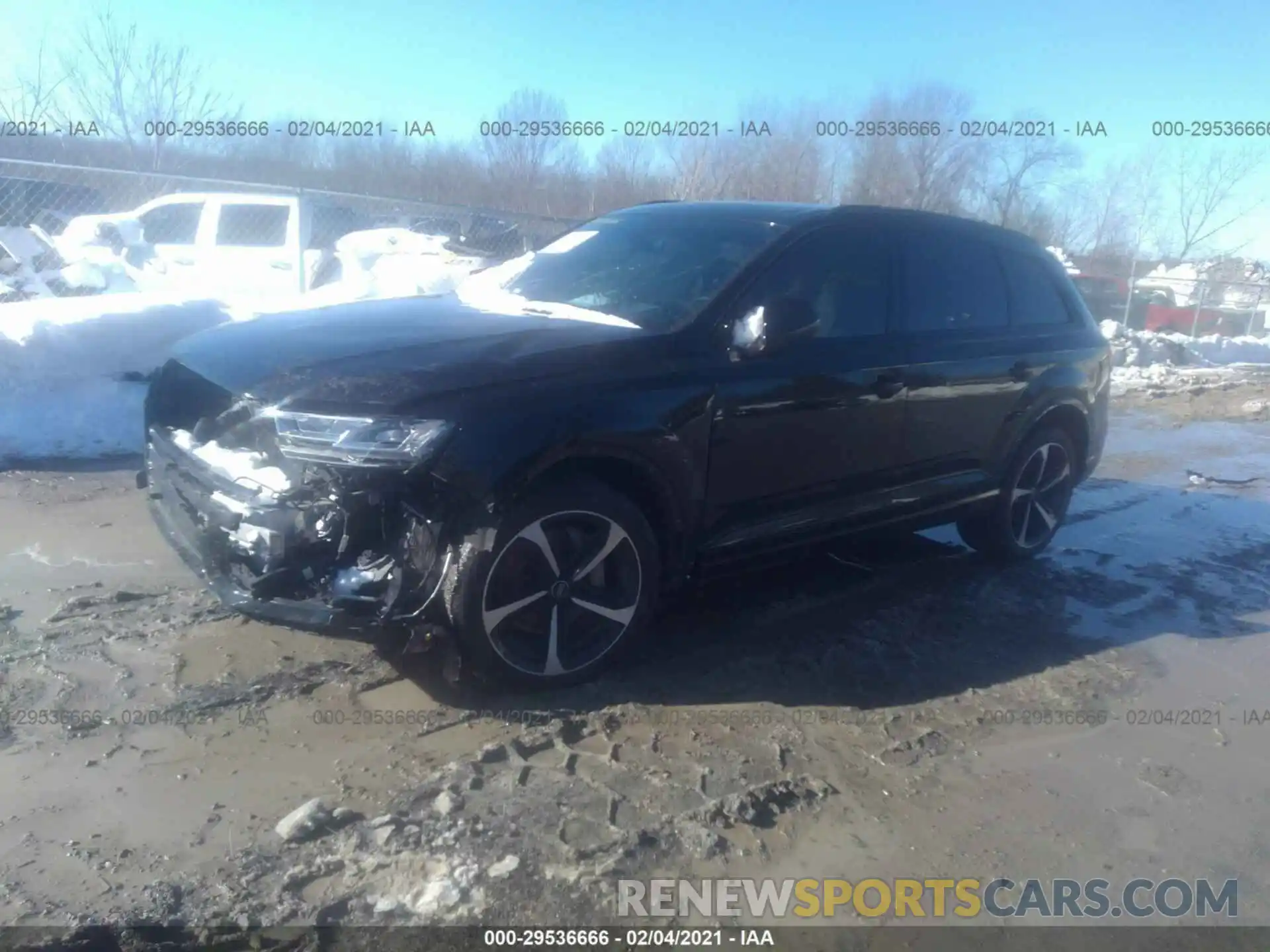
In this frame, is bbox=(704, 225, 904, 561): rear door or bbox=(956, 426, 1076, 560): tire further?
bbox=(956, 426, 1076, 560): tire

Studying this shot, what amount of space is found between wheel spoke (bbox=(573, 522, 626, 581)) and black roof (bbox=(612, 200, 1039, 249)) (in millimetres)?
1698

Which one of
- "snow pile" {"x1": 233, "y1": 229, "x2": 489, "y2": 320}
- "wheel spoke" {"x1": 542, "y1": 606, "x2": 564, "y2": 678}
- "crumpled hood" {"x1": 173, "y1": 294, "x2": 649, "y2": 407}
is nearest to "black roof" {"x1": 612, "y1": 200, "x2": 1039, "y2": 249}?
"crumpled hood" {"x1": 173, "y1": 294, "x2": 649, "y2": 407}

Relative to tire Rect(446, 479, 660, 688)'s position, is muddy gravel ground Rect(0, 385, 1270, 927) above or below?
below

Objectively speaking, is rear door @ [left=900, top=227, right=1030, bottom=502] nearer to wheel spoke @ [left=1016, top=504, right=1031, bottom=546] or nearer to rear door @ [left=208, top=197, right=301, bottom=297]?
wheel spoke @ [left=1016, top=504, right=1031, bottom=546]

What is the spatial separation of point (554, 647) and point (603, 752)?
463mm

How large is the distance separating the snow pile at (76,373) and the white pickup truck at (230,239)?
262cm

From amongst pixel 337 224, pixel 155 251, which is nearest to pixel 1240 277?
pixel 337 224

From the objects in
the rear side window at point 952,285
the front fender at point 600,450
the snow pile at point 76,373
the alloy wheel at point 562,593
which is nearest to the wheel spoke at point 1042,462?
the rear side window at point 952,285

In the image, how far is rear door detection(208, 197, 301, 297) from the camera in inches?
438

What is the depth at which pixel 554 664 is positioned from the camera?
376cm

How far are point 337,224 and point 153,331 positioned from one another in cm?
923

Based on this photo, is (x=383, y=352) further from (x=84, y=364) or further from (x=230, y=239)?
(x=230, y=239)

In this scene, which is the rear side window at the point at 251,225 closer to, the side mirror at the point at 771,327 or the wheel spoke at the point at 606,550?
the side mirror at the point at 771,327

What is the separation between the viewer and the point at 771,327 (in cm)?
396
